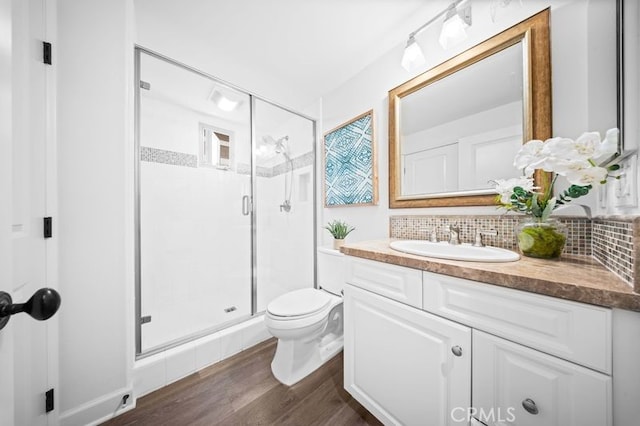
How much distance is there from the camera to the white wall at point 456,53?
89 centimetres

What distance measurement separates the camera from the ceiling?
49.0 inches

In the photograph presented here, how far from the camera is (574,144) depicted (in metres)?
0.67

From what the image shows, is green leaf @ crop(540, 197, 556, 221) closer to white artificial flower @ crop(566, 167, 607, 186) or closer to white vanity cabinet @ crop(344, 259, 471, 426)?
white artificial flower @ crop(566, 167, 607, 186)

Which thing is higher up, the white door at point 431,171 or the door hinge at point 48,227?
the white door at point 431,171

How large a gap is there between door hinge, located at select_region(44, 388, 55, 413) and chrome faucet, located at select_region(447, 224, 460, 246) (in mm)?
2025

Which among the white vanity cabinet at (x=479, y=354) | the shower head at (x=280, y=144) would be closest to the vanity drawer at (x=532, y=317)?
the white vanity cabinet at (x=479, y=354)

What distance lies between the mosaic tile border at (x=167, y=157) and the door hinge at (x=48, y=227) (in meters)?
1.00

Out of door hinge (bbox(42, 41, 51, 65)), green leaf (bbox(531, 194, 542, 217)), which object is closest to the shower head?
door hinge (bbox(42, 41, 51, 65))

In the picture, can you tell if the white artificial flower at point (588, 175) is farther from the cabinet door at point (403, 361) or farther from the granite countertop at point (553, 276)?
the cabinet door at point (403, 361)

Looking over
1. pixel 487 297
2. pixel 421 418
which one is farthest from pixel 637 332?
pixel 421 418

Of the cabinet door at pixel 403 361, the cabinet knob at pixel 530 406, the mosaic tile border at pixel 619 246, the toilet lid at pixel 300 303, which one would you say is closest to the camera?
the mosaic tile border at pixel 619 246

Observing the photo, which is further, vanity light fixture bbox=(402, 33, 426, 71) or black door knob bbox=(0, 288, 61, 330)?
vanity light fixture bbox=(402, 33, 426, 71)

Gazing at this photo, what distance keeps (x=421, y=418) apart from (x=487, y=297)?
0.58 meters

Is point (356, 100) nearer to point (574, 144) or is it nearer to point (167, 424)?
point (574, 144)
